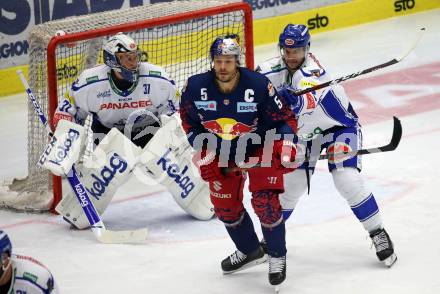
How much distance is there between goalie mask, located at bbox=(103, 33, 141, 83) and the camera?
6711 mm

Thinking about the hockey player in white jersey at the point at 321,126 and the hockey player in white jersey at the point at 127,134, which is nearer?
the hockey player in white jersey at the point at 321,126

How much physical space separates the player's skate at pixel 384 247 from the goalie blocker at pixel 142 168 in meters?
1.35

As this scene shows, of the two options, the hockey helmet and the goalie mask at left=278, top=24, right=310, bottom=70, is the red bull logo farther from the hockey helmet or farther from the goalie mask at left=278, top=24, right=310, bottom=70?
the goalie mask at left=278, top=24, right=310, bottom=70

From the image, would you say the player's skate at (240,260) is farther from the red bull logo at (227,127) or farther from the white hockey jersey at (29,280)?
the white hockey jersey at (29,280)

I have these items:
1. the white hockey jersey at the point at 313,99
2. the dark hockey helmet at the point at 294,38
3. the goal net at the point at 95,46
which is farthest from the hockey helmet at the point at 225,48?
the goal net at the point at 95,46

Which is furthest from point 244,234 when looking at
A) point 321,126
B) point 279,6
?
point 279,6

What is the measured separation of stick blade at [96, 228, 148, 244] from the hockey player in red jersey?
997 millimetres

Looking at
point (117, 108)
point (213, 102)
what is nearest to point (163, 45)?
point (117, 108)

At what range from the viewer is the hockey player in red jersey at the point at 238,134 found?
536 centimetres

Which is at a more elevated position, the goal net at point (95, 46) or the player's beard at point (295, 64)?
the player's beard at point (295, 64)

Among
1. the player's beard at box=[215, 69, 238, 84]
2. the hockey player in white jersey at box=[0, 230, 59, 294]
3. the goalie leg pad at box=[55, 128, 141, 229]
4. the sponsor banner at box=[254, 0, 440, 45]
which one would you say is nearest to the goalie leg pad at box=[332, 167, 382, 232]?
the player's beard at box=[215, 69, 238, 84]

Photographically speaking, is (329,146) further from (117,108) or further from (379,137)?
(379,137)

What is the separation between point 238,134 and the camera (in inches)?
216

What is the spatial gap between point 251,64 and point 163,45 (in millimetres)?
788
